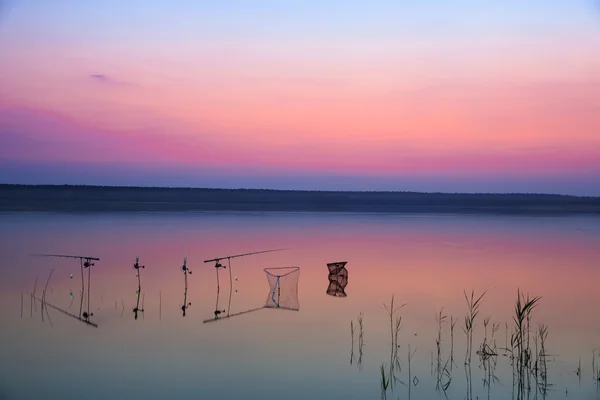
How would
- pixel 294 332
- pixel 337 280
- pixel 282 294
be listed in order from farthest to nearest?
pixel 337 280, pixel 282 294, pixel 294 332

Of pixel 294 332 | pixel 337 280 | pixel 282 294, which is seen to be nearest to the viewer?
pixel 294 332

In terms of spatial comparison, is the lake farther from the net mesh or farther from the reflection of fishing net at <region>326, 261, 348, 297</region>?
the reflection of fishing net at <region>326, 261, 348, 297</region>

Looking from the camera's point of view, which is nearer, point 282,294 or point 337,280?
point 282,294

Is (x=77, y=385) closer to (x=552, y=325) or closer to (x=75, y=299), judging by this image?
(x=75, y=299)

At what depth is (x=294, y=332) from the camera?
529 inches

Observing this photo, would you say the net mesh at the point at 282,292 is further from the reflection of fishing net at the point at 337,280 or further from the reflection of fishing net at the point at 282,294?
the reflection of fishing net at the point at 337,280

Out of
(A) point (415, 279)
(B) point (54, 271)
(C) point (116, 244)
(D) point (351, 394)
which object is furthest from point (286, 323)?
(C) point (116, 244)

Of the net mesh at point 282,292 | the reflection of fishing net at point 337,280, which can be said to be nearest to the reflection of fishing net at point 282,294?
the net mesh at point 282,292

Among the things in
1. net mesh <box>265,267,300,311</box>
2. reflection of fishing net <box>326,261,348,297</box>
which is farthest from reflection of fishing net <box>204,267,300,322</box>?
reflection of fishing net <box>326,261,348,297</box>

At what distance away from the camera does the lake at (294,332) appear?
10.2 meters

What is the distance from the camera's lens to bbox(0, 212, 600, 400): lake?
10.2 metres

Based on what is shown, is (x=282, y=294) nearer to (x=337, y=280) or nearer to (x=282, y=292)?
(x=282, y=292)

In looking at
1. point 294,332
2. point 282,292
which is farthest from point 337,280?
point 294,332

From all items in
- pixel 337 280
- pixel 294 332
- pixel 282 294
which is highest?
pixel 337 280
